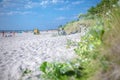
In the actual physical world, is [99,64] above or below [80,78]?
above

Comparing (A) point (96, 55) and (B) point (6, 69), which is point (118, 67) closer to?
(A) point (96, 55)

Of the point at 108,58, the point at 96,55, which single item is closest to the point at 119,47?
the point at 108,58

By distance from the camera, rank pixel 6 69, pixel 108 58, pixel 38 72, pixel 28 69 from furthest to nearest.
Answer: pixel 6 69
pixel 28 69
pixel 38 72
pixel 108 58

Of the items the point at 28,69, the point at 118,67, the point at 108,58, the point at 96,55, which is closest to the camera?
the point at 118,67

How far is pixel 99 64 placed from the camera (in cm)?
311

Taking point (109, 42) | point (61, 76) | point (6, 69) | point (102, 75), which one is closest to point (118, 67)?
point (102, 75)

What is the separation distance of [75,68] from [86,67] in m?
0.24

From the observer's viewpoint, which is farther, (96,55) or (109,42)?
(96,55)

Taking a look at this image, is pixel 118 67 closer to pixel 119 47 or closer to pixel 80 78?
pixel 119 47

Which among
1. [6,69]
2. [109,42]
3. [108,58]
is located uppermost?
[109,42]

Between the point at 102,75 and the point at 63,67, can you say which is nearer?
the point at 102,75

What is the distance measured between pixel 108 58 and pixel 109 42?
0.78ft

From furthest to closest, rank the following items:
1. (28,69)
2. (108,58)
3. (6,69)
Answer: (6,69)
(28,69)
(108,58)

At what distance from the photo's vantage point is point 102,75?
291 centimetres
